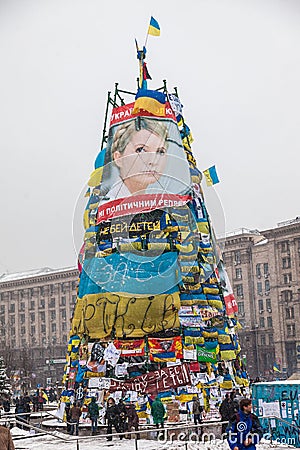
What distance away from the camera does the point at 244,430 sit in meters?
11.1

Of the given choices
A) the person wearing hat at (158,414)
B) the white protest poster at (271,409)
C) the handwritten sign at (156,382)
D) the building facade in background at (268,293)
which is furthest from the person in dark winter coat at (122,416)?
the building facade in background at (268,293)

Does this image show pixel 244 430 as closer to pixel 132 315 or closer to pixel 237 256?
pixel 132 315

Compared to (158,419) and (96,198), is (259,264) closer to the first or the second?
(96,198)

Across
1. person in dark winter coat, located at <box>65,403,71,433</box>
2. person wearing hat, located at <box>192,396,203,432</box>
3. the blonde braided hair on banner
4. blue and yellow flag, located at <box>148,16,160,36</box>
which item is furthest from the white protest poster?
blue and yellow flag, located at <box>148,16,160,36</box>

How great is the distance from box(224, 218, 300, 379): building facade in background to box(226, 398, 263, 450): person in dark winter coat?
73.7 meters

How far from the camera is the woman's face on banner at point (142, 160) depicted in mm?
28391

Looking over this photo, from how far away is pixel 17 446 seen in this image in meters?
23.1

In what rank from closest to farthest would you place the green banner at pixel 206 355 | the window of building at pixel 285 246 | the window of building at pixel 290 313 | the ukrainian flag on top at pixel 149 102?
1. the green banner at pixel 206 355
2. the ukrainian flag on top at pixel 149 102
3. the window of building at pixel 290 313
4. the window of building at pixel 285 246

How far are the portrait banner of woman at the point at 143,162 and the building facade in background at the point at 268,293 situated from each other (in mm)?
58213

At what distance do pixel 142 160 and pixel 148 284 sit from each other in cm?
501

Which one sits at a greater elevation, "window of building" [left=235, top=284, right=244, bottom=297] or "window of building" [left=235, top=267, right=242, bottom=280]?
"window of building" [left=235, top=267, right=242, bottom=280]

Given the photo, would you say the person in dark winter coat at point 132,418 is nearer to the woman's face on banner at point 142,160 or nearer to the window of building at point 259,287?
the woman's face on banner at point 142,160

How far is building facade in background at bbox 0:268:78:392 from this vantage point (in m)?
108

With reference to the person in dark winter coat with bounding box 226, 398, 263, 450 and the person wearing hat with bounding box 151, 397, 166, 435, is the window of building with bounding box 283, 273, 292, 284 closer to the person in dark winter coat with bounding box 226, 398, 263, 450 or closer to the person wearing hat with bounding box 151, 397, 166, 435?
the person wearing hat with bounding box 151, 397, 166, 435
